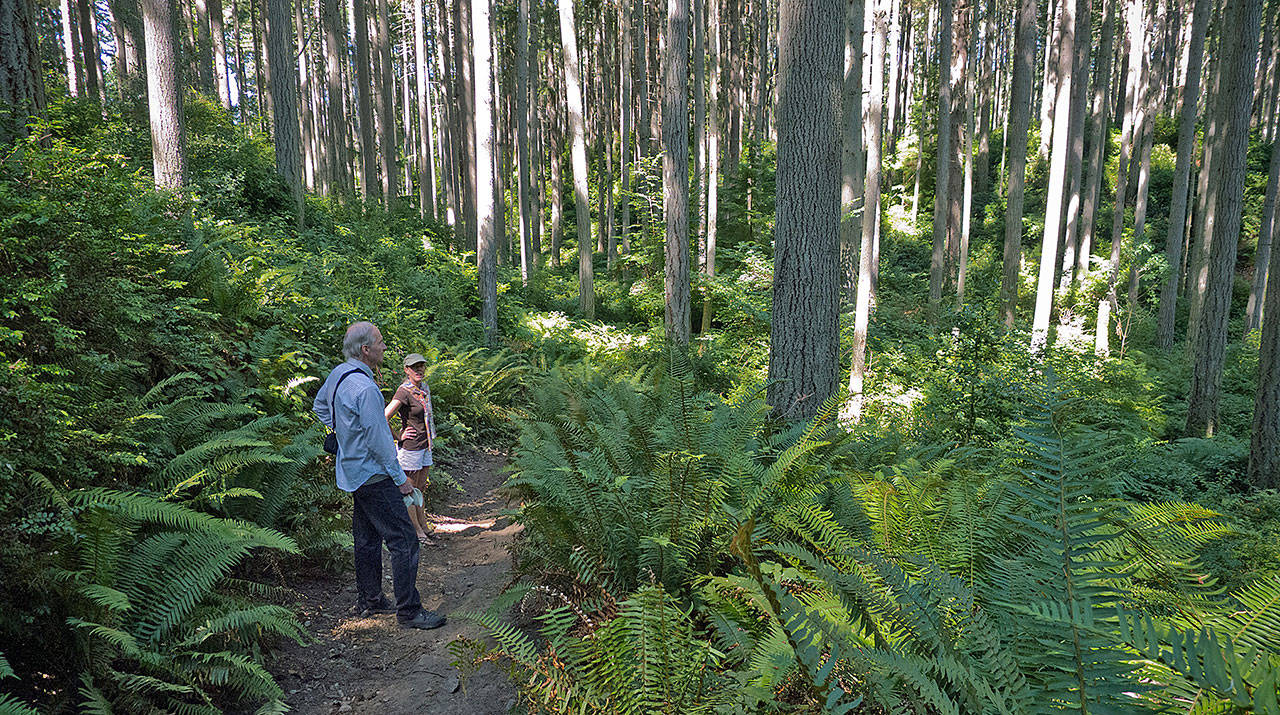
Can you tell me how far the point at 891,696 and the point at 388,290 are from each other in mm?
11627

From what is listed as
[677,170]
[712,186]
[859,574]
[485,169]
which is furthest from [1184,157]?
[859,574]

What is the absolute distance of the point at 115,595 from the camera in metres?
2.94

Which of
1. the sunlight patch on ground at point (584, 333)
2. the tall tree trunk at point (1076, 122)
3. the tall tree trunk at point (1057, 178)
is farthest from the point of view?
the tall tree trunk at point (1076, 122)

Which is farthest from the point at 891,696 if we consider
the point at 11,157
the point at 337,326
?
the point at 337,326

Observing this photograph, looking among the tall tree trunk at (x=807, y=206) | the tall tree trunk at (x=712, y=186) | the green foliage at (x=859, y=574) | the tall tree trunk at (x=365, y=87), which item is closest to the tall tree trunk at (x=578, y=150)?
the tall tree trunk at (x=712, y=186)

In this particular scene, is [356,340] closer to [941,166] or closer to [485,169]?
[485,169]

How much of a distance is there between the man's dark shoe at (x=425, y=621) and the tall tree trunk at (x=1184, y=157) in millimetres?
19793

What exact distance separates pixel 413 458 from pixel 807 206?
14.2ft

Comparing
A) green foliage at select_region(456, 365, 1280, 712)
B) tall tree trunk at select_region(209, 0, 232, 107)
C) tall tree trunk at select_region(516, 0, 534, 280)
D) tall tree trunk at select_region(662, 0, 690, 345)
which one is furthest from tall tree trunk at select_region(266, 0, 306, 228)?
green foliage at select_region(456, 365, 1280, 712)

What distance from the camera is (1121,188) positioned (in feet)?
61.6

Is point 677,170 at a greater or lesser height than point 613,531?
greater

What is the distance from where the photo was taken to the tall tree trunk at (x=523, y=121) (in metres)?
19.4

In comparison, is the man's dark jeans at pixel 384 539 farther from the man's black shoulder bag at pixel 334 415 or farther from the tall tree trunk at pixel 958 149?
the tall tree trunk at pixel 958 149

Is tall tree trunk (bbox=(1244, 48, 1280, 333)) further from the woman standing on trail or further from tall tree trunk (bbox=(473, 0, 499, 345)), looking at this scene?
the woman standing on trail
